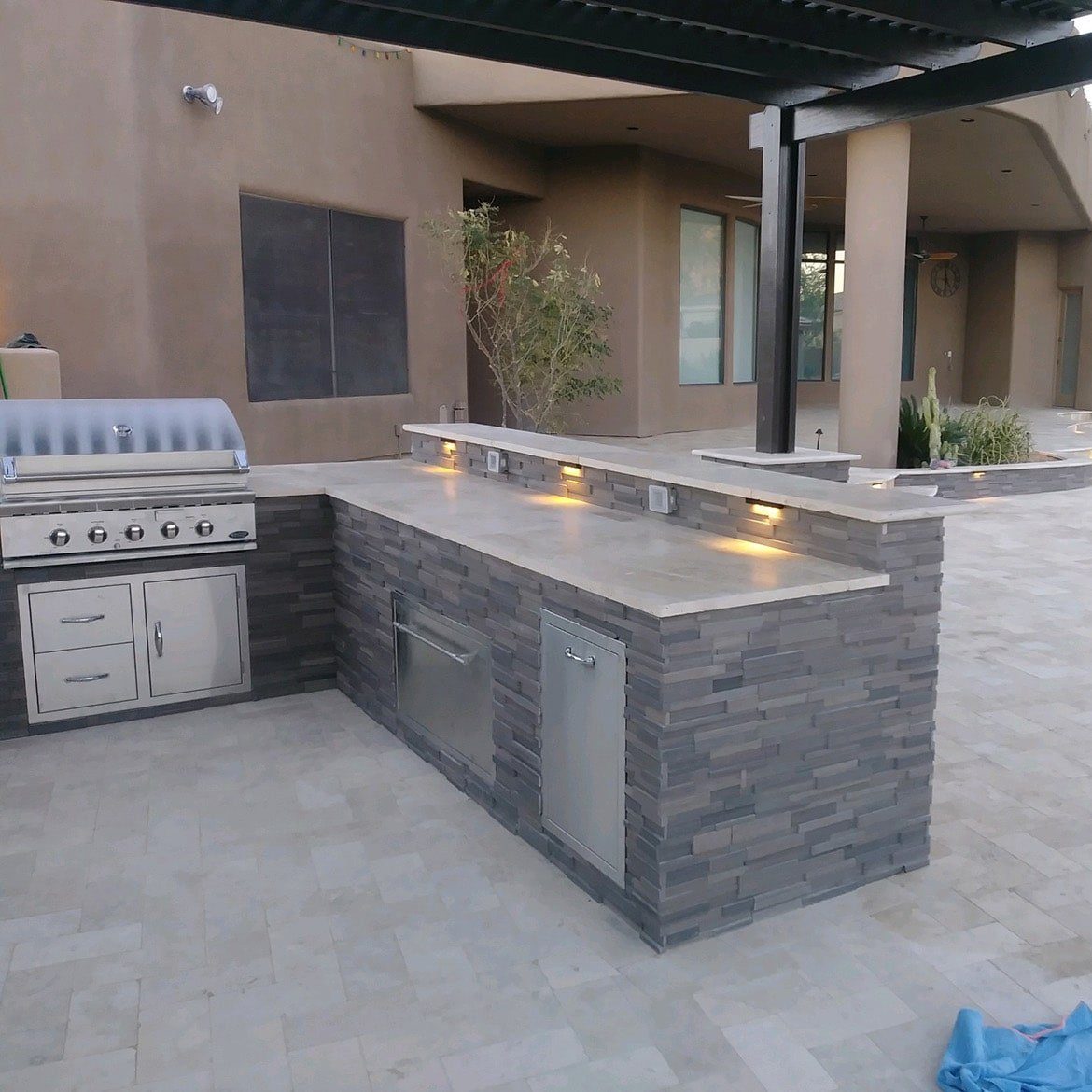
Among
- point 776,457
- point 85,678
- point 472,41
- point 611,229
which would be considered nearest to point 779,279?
point 776,457

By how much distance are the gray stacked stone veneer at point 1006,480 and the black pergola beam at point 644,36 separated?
5.45m

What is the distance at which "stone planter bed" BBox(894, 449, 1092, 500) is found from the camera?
32.3 ft

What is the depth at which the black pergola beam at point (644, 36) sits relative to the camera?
12.0 feet

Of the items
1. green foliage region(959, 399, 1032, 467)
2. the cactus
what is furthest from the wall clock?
the cactus

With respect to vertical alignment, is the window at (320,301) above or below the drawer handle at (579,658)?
above

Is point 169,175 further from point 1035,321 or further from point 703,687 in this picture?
point 1035,321

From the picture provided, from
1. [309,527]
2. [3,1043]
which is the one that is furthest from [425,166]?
[3,1043]

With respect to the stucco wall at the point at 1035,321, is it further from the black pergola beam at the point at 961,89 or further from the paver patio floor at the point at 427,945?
the paver patio floor at the point at 427,945

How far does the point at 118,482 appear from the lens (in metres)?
4.36

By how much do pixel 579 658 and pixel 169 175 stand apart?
7.48 m

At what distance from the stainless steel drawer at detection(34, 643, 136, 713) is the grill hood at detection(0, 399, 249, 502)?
63cm

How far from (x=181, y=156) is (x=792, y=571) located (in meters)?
7.73

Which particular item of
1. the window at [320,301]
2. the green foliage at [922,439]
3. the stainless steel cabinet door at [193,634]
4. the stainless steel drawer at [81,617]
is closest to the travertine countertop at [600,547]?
the stainless steel cabinet door at [193,634]

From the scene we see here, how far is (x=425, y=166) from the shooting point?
11352 mm
